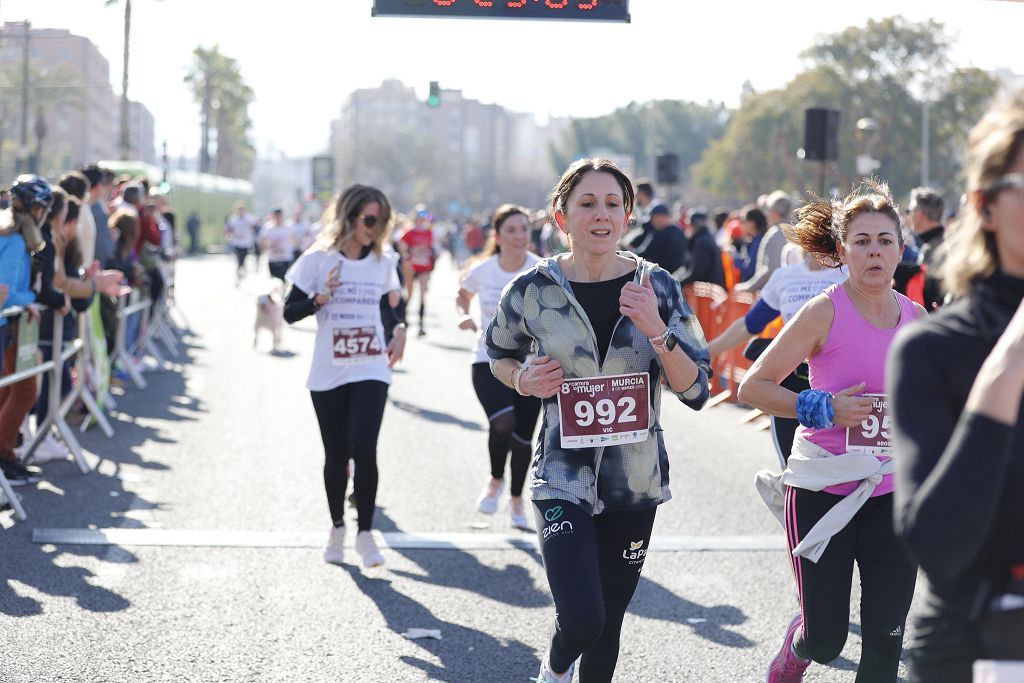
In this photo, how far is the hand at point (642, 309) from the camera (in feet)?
13.5

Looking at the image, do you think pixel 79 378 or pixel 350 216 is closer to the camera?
pixel 350 216

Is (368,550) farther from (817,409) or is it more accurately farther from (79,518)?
(817,409)

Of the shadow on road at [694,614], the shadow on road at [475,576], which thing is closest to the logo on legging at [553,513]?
the shadow on road at [694,614]

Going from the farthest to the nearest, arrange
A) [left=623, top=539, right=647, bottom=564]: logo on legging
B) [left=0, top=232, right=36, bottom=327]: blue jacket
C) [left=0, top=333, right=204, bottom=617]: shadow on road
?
[left=0, top=232, right=36, bottom=327]: blue jacket → [left=0, top=333, right=204, bottom=617]: shadow on road → [left=623, top=539, right=647, bottom=564]: logo on legging

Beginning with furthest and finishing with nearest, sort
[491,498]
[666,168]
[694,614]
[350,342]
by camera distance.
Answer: [666,168] → [491,498] → [350,342] → [694,614]

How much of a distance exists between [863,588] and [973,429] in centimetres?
203

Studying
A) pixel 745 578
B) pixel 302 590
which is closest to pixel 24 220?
pixel 302 590

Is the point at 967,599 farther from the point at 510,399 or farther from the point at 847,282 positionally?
the point at 510,399

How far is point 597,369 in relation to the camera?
4289 millimetres

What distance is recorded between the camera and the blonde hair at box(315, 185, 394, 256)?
7355mm

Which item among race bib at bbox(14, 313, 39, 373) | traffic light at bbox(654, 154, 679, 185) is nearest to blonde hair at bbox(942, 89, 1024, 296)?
race bib at bbox(14, 313, 39, 373)

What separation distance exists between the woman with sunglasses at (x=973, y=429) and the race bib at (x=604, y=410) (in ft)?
5.75

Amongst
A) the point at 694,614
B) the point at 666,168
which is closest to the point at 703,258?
the point at 694,614

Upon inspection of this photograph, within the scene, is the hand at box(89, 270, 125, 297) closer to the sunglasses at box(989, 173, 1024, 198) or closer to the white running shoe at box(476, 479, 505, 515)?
the white running shoe at box(476, 479, 505, 515)
